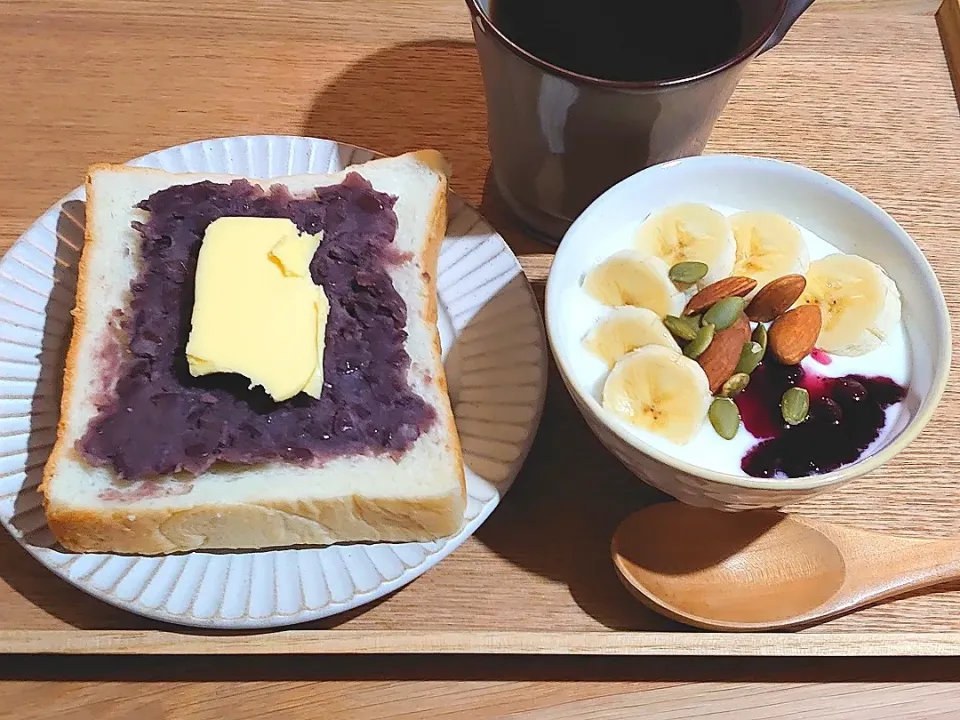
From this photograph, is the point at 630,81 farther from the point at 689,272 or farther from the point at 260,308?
the point at 260,308

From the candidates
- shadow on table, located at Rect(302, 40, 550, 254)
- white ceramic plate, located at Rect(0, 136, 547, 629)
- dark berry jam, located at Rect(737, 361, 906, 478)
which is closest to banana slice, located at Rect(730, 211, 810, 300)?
dark berry jam, located at Rect(737, 361, 906, 478)

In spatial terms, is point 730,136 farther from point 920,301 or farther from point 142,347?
point 142,347

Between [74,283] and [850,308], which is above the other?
[850,308]

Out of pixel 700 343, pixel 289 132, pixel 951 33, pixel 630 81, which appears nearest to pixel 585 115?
pixel 630 81

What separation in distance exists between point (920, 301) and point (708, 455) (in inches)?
12.8

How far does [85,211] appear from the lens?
3.96ft

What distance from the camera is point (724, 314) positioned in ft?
3.27

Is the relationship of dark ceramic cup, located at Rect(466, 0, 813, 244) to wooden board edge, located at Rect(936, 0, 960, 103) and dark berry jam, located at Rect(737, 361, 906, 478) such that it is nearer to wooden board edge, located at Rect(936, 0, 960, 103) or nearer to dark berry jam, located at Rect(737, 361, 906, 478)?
dark berry jam, located at Rect(737, 361, 906, 478)

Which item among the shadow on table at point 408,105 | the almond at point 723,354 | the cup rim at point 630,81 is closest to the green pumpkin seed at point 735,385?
the almond at point 723,354

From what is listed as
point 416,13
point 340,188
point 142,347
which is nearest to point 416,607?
point 142,347

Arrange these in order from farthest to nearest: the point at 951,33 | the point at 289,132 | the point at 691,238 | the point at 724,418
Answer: the point at 951,33, the point at 289,132, the point at 691,238, the point at 724,418

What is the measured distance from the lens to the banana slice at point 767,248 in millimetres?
1057

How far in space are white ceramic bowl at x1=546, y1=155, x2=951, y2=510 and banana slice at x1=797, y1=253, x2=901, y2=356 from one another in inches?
1.2

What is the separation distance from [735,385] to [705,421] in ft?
0.19
